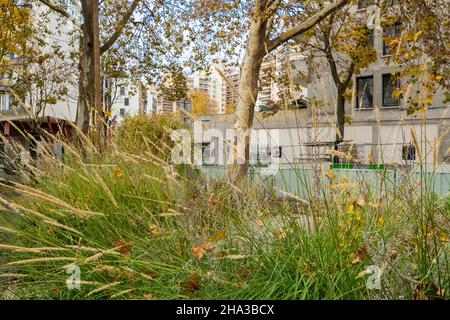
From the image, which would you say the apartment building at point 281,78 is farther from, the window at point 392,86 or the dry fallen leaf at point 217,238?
the dry fallen leaf at point 217,238

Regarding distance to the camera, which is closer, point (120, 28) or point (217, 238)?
point (217, 238)

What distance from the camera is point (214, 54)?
36.2 ft

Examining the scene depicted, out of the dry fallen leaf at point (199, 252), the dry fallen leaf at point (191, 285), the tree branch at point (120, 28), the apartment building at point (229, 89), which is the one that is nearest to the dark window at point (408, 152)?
the apartment building at point (229, 89)

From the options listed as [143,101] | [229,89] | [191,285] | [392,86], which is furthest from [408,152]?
[392,86]

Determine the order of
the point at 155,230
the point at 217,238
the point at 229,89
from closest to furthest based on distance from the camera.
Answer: the point at 217,238 → the point at 155,230 → the point at 229,89

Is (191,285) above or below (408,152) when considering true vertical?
below

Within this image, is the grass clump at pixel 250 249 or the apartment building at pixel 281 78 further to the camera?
the apartment building at pixel 281 78

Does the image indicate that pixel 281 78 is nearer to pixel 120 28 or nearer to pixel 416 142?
pixel 120 28

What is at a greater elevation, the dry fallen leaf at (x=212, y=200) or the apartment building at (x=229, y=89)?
the apartment building at (x=229, y=89)

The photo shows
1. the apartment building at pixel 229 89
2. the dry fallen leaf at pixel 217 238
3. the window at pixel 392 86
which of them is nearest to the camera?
the dry fallen leaf at pixel 217 238

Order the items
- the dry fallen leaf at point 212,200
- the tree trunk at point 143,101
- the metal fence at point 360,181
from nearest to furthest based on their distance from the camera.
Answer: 1. the metal fence at point 360,181
2. the dry fallen leaf at point 212,200
3. the tree trunk at point 143,101

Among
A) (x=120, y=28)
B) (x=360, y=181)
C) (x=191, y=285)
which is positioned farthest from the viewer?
(x=120, y=28)
